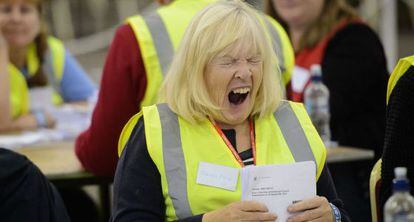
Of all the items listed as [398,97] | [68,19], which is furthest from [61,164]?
[68,19]

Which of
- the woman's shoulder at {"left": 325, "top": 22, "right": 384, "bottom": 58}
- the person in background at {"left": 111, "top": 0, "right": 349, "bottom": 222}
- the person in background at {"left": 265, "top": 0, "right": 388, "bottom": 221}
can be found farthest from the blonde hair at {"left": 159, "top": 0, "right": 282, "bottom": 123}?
the woman's shoulder at {"left": 325, "top": 22, "right": 384, "bottom": 58}

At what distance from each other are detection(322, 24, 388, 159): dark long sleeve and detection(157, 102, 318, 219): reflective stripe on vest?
1.44m

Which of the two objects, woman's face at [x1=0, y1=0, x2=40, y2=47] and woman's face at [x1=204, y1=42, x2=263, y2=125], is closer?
woman's face at [x1=204, y1=42, x2=263, y2=125]

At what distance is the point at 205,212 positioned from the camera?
2840 millimetres

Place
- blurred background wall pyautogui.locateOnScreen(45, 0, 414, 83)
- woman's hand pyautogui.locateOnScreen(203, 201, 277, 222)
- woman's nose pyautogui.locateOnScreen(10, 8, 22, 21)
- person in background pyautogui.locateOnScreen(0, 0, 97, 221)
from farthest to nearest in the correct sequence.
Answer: blurred background wall pyautogui.locateOnScreen(45, 0, 414, 83), woman's nose pyautogui.locateOnScreen(10, 8, 22, 21), person in background pyautogui.locateOnScreen(0, 0, 97, 221), woman's hand pyautogui.locateOnScreen(203, 201, 277, 222)

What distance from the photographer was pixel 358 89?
451cm

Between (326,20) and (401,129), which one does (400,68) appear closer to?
(401,129)

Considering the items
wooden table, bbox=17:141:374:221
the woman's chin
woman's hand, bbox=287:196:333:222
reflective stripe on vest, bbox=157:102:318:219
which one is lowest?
wooden table, bbox=17:141:374:221

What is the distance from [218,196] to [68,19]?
32.8 ft

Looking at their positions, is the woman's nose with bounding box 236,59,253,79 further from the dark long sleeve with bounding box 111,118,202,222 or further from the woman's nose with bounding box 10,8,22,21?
the woman's nose with bounding box 10,8,22,21

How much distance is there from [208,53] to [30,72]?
286cm

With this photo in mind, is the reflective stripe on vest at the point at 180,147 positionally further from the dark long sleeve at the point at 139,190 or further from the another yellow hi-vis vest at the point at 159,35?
the another yellow hi-vis vest at the point at 159,35

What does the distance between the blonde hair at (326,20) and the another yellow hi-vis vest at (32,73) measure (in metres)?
1.72

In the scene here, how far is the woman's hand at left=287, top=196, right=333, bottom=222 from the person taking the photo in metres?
2.77
